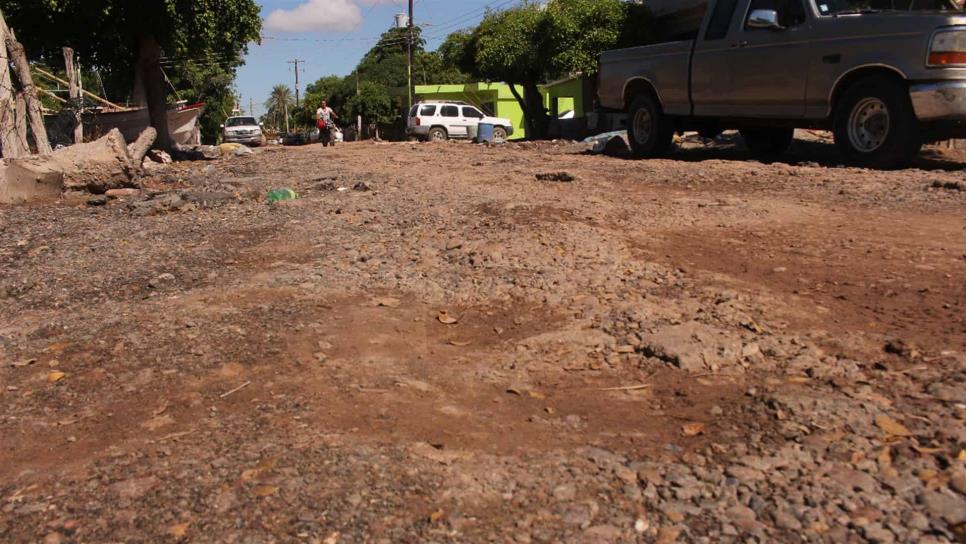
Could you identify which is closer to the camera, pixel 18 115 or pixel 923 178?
pixel 923 178

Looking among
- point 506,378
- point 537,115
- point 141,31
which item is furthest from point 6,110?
point 537,115

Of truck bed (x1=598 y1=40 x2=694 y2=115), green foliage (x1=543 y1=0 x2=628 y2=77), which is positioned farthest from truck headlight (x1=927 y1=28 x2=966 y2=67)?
green foliage (x1=543 y1=0 x2=628 y2=77)

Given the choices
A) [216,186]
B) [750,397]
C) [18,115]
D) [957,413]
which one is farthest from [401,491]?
[18,115]

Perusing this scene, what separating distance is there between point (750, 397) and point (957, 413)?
675 mm

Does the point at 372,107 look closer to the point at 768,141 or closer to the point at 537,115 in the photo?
the point at 537,115

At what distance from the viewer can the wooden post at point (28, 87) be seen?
1154cm

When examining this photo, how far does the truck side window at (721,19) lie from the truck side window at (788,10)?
1.69 feet

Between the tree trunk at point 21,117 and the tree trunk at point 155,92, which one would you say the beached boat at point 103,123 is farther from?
the tree trunk at point 21,117

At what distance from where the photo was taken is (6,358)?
3.92 metres

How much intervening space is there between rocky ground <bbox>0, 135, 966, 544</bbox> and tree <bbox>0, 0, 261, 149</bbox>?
471 inches

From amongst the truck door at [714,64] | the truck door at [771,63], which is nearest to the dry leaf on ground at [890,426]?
the truck door at [771,63]

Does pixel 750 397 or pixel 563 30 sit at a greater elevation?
pixel 563 30

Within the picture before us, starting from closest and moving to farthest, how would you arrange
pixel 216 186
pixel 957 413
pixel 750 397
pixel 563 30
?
pixel 957 413, pixel 750 397, pixel 216 186, pixel 563 30

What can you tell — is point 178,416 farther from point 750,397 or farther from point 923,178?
point 923,178
